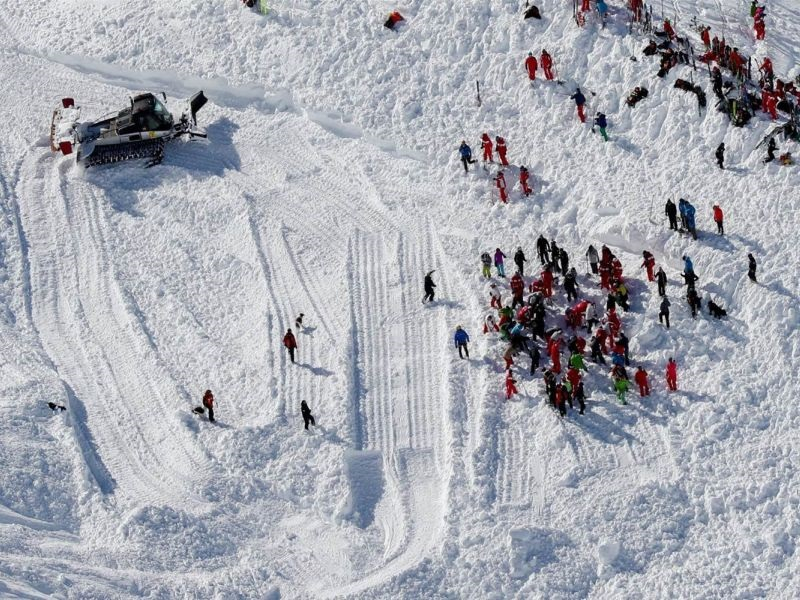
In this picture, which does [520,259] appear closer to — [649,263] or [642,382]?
[649,263]

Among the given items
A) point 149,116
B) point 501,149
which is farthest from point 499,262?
point 149,116

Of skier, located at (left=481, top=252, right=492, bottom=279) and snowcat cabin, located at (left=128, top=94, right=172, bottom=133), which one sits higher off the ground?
snowcat cabin, located at (left=128, top=94, right=172, bottom=133)

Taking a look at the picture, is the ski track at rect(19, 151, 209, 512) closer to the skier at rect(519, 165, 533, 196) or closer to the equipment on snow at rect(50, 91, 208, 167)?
the equipment on snow at rect(50, 91, 208, 167)

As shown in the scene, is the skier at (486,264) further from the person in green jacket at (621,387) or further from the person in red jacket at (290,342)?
the person in red jacket at (290,342)

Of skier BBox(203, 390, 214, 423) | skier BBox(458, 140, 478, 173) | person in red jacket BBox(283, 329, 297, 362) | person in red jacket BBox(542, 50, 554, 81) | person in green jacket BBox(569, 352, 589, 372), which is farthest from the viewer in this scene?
person in red jacket BBox(542, 50, 554, 81)

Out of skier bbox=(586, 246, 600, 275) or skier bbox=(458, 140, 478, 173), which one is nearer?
skier bbox=(586, 246, 600, 275)

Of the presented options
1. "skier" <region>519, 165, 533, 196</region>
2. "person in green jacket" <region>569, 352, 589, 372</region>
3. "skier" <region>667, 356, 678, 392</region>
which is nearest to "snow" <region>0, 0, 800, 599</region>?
"skier" <region>667, 356, 678, 392</region>

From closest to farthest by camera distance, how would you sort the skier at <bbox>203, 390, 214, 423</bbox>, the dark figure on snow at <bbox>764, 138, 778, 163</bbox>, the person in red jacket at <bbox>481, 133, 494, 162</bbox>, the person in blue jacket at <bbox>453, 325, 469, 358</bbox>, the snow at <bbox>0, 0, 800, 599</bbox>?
the snow at <bbox>0, 0, 800, 599</bbox>
the skier at <bbox>203, 390, 214, 423</bbox>
the person in blue jacket at <bbox>453, 325, 469, 358</bbox>
the dark figure on snow at <bbox>764, 138, 778, 163</bbox>
the person in red jacket at <bbox>481, 133, 494, 162</bbox>
